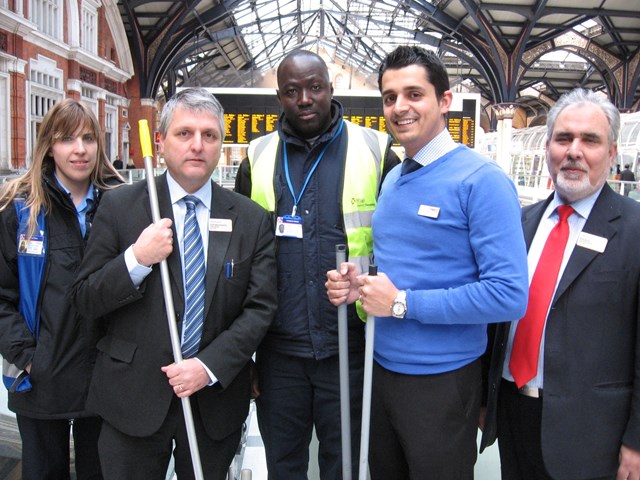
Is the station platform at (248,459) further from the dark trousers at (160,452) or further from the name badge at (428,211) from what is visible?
the name badge at (428,211)

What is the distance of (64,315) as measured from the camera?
224 centimetres

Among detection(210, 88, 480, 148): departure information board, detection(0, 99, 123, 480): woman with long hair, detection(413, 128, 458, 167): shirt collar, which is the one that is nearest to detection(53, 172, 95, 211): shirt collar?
detection(0, 99, 123, 480): woman with long hair

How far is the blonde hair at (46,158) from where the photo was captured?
7.45 ft

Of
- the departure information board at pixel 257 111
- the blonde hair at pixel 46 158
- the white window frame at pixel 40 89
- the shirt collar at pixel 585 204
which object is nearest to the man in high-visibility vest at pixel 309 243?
the blonde hair at pixel 46 158

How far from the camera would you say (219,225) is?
204 cm

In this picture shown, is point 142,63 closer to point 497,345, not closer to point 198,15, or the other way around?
point 198,15

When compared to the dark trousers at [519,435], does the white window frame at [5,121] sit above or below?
above

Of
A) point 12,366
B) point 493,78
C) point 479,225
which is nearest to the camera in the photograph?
point 479,225

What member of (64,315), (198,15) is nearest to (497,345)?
(64,315)

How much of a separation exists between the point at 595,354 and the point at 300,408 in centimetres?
116

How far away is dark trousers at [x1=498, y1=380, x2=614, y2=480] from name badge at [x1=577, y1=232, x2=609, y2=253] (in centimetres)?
54

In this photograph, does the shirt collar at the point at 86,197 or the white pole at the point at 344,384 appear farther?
the shirt collar at the point at 86,197

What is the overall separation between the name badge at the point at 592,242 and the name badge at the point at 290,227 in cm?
103

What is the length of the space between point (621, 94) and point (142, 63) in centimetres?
2185
